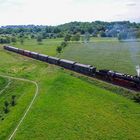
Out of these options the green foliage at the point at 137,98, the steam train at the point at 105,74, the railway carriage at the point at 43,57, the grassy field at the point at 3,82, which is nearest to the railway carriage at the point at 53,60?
the steam train at the point at 105,74

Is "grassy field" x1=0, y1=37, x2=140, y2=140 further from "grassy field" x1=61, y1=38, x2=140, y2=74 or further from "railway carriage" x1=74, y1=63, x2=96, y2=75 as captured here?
"grassy field" x1=61, y1=38, x2=140, y2=74

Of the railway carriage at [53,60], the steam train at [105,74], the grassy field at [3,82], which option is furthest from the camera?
the railway carriage at [53,60]

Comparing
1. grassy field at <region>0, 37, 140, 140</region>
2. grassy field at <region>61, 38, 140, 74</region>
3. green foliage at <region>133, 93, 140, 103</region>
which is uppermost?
grassy field at <region>61, 38, 140, 74</region>

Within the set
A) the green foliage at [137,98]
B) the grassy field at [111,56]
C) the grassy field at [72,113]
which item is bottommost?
the grassy field at [72,113]

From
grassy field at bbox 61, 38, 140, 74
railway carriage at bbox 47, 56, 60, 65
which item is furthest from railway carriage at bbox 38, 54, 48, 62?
grassy field at bbox 61, 38, 140, 74

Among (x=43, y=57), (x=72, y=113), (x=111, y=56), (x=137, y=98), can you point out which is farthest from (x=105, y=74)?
(x=111, y=56)

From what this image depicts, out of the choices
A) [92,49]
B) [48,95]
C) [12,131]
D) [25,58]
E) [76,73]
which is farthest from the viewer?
[92,49]

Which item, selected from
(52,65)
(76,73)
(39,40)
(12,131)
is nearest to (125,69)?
(76,73)

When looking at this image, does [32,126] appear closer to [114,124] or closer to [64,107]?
[64,107]

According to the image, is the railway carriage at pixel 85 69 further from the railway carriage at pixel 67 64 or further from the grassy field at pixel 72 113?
the grassy field at pixel 72 113
